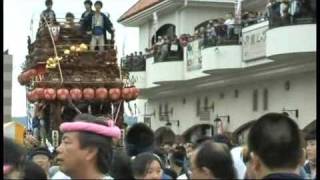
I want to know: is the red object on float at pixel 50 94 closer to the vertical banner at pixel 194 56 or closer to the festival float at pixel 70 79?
the festival float at pixel 70 79

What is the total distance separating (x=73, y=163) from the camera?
4.43 meters

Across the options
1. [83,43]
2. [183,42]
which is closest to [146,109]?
[183,42]

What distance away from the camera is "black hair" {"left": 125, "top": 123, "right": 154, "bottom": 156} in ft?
23.7

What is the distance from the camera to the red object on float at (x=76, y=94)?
15.0 m

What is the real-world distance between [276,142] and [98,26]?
11.7 m

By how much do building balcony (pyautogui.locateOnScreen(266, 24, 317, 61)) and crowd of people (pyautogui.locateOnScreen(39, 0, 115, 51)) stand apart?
273 inches

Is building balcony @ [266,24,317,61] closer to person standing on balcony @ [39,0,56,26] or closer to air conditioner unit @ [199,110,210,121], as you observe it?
person standing on balcony @ [39,0,56,26]

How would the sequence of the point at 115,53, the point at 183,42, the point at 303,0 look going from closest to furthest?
1. the point at 115,53
2. the point at 303,0
3. the point at 183,42

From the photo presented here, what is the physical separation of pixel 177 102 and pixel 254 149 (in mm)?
30631

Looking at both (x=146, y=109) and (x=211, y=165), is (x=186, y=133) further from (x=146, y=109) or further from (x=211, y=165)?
(x=211, y=165)

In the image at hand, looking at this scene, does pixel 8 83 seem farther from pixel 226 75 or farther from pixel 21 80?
pixel 226 75

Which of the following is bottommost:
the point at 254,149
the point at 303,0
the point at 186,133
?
the point at 186,133

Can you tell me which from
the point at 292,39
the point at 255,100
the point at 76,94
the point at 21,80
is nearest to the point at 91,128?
the point at 76,94

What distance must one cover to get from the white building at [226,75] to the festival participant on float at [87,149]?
17111 millimetres
